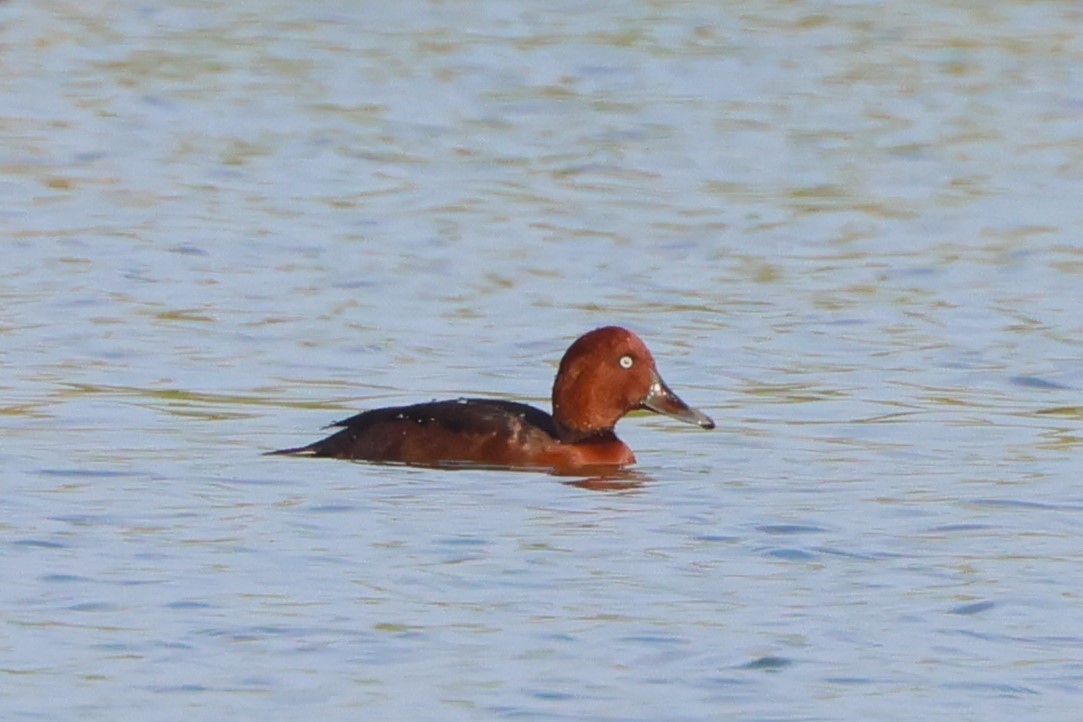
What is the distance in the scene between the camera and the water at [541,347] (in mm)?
8109

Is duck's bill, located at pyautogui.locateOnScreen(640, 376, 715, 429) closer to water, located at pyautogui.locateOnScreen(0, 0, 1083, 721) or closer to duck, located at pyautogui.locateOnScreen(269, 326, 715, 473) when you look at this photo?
duck, located at pyautogui.locateOnScreen(269, 326, 715, 473)

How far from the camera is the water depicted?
8.11 metres

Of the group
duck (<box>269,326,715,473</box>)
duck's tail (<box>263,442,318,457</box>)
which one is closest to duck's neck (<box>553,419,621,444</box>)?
duck (<box>269,326,715,473</box>)

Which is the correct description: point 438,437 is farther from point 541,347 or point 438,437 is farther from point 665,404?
point 541,347

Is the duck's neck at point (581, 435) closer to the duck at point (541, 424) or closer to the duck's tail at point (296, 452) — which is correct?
the duck at point (541, 424)

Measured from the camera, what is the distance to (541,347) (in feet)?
46.4

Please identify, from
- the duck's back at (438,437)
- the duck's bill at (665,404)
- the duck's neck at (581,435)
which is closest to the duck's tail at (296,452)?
the duck's back at (438,437)

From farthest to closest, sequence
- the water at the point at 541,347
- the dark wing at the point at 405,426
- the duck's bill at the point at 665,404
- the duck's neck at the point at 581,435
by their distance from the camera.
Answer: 1. the duck's bill at the point at 665,404
2. the duck's neck at the point at 581,435
3. the dark wing at the point at 405,426
4. the water at the point at 541,347

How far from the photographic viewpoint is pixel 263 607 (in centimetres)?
855

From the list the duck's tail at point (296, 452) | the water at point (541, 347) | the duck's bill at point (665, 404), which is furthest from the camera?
the duck's bill at point (665, 404)

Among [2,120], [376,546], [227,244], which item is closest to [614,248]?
[227,244]

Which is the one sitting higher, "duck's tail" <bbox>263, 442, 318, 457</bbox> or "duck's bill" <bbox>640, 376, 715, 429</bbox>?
"duck's bill" <bbox>640, 376, 715, 429</bbox>

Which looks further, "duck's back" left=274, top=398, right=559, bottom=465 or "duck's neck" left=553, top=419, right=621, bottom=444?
"duck's neck" left=553, top=419, right=621, bottom=444

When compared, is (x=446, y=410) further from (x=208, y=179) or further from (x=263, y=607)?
(x=208, y=179)
